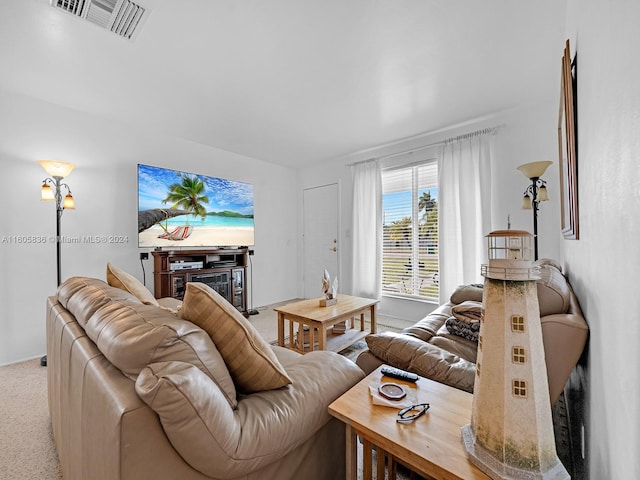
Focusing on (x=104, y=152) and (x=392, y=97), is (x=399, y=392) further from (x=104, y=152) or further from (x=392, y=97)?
(x=104, y=152)

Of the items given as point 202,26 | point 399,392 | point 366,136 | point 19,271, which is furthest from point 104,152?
point 399,392

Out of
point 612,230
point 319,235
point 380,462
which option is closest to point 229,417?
point 380,462

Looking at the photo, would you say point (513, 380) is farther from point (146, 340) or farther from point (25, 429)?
point (25, 429)

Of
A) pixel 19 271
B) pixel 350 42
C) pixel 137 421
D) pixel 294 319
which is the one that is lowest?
pixel 294 319

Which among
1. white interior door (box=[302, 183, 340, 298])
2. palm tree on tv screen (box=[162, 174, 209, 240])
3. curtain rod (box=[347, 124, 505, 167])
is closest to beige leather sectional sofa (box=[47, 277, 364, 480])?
palm tree on tv screen (box=[162, 174, 209, 240])

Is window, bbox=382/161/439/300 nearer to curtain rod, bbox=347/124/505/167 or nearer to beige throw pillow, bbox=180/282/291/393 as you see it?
curtain rod, bbox=347/124/505/167

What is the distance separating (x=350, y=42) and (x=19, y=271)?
11.8ft

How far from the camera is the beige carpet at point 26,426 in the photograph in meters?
1.36

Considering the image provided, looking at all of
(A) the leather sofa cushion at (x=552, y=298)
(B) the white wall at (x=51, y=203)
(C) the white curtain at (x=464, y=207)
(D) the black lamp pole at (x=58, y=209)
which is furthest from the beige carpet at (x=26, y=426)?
(C) the white curtain at (x=464, y=207)

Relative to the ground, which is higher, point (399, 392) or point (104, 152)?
point (104, 152)

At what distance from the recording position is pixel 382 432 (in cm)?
79

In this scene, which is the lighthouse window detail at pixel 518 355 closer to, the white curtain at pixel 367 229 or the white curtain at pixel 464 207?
the white curtain at pixel 464 207

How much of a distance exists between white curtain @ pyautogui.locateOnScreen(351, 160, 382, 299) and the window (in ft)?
0.32

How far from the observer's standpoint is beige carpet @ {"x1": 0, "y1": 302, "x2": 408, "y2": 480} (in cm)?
136
